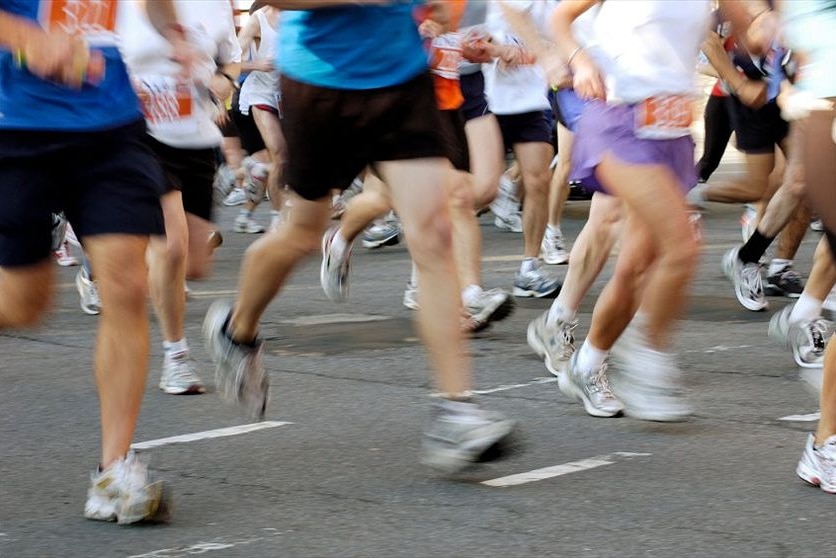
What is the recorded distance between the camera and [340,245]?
27.0 feet

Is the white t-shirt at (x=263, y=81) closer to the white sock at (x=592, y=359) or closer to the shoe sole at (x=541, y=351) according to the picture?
the shoe sole at (x=541, y=351)

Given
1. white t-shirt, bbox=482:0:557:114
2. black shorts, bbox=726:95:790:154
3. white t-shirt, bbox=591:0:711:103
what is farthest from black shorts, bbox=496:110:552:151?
white t-shirt, bbox=591:0:711:103

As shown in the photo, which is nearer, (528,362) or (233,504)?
(233,504)

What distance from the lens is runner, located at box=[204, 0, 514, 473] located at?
15.6ft

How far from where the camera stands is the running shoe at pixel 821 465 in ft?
14.9

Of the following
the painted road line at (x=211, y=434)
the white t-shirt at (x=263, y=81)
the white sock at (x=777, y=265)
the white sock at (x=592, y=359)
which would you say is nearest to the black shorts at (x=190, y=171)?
the painted road line at (x=211, y=434)

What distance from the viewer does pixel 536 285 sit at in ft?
30.0

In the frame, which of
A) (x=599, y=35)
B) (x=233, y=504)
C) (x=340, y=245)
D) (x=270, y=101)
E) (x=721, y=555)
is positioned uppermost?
(x=599, y=35)

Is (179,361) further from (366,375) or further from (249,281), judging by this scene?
(249,281)

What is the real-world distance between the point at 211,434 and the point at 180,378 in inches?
34.7

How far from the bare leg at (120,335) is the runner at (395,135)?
83cm

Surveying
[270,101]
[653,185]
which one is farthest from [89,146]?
[270,101]

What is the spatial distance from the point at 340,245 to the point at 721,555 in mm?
4456

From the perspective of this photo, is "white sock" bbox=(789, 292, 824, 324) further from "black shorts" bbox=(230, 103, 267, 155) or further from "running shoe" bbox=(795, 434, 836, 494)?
"black shorts" bbox=(230, 103, 267, 155)
